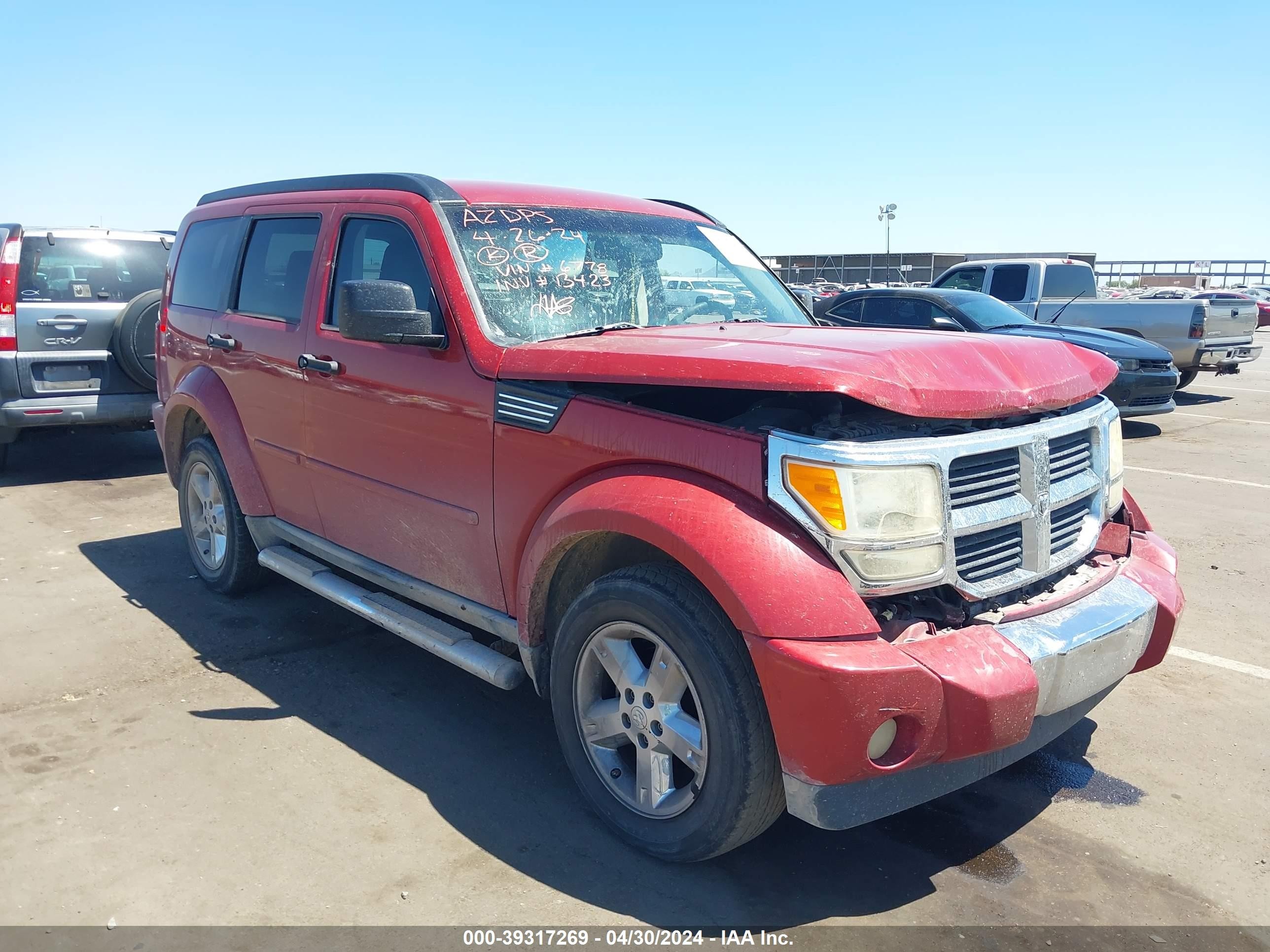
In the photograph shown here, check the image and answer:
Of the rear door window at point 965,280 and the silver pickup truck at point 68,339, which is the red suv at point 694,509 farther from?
the rear door window at point 965,280

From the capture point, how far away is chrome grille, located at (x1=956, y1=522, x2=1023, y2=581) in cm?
278

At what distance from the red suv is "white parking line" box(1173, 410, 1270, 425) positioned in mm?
10316

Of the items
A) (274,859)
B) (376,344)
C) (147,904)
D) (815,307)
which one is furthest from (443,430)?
(815,307)

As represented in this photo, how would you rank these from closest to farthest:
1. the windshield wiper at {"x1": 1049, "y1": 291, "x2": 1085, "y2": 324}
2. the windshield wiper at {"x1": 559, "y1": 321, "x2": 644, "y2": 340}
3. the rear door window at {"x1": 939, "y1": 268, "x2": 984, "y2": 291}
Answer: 1. the windshield wiper at {"x1": 559, "y1": 321, "x2": 644, "y2": 340}
2. the windshield wiper at {"x1": 1049, "y1": 291, "x2": 1085, "y2": 324}
3. the rear door window at {"x1": 939, "y1": 268, "x2": 984, "y2": 291}

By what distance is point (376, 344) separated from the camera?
12.9 feet

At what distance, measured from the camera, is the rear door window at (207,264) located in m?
5.18

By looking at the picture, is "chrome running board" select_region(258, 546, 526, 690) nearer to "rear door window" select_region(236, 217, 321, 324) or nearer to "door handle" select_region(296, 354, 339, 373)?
Answer: "door handle" select_region(296, 354, 339, 373)

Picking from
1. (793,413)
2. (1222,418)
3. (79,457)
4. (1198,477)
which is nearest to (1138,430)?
(1222,418)

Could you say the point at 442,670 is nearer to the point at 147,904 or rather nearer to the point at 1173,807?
the point at 147,904

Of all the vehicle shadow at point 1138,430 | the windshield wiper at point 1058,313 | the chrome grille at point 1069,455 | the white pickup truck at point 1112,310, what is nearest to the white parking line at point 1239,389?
the white pickup truck at point 1112,310

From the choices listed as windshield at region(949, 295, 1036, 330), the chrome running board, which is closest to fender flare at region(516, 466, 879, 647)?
the chrome running board

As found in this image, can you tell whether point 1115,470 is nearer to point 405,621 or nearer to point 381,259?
point 405,621

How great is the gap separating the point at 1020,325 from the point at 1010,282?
10.5 ft

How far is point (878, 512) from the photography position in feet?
8.59
